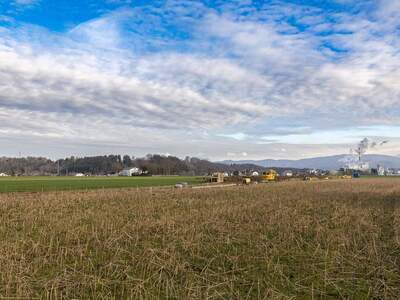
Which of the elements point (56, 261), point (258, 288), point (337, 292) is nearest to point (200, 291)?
point (258, 288)

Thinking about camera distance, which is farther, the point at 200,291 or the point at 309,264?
the point at 309,264

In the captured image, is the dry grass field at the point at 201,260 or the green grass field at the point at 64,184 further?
the green grass field at the point at 64,184

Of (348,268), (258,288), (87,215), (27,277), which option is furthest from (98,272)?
(87,215)

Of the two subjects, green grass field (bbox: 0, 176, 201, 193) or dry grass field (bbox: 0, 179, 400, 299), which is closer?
dry grass field (bbox: 0, 179, 400, 299)

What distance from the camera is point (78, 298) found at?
7.69m

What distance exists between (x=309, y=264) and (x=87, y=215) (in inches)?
547

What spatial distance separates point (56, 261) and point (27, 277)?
1.79 metres

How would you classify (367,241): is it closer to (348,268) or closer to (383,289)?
(348,268)

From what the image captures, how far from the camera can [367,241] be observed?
13562mm

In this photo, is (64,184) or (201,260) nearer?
(201,260)

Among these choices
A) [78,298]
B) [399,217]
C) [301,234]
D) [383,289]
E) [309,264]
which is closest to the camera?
[78,298]

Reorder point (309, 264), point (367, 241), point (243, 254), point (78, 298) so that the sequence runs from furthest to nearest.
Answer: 1. point (367, 241)
2. point (243, 254)
3. point (309, 264)
4. point (78, 298)

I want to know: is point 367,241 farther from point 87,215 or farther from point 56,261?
point 87,215

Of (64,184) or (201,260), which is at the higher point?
Result: (64,184)
